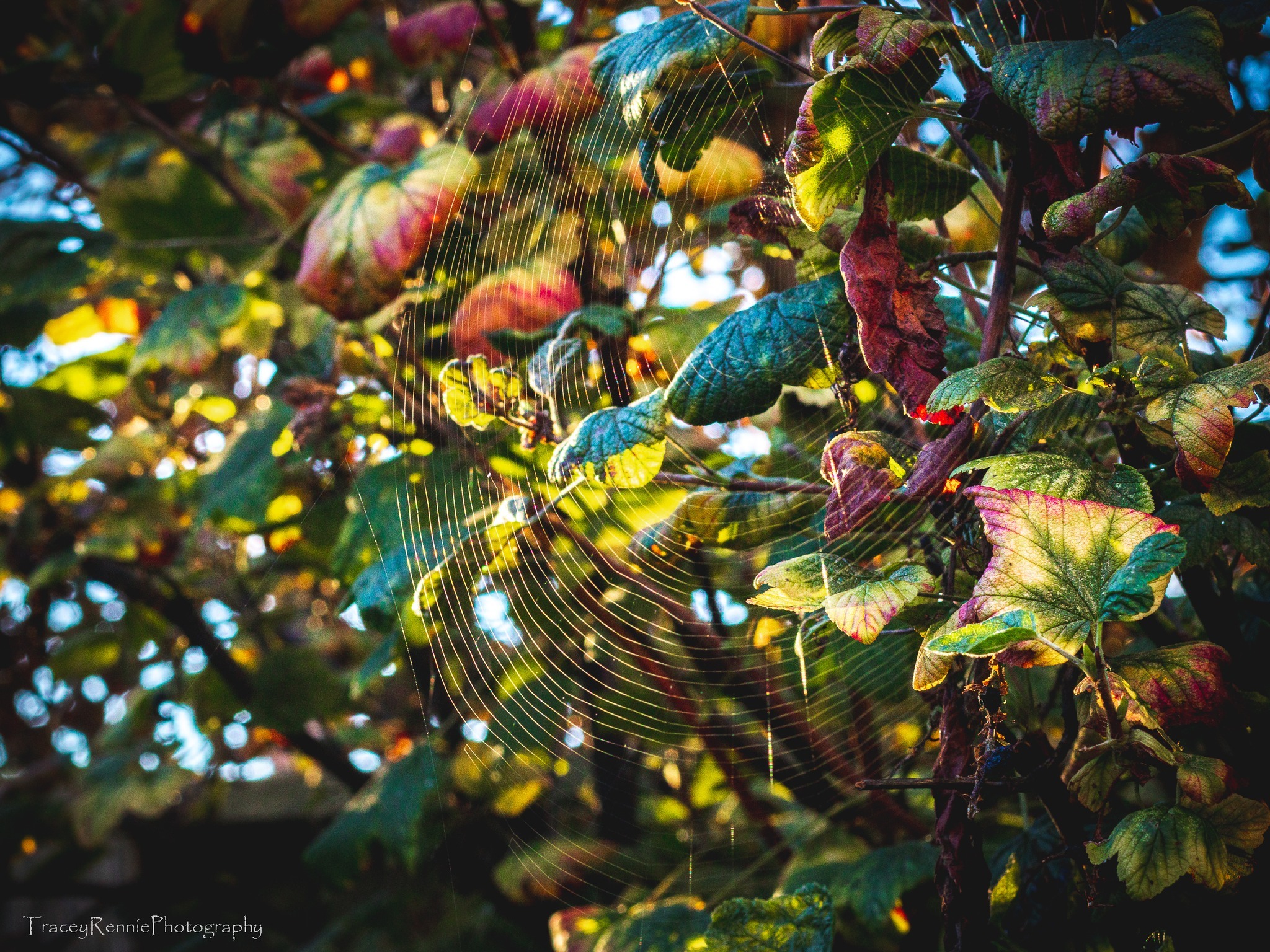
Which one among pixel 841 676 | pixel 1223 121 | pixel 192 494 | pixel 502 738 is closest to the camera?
pixel 1223 121

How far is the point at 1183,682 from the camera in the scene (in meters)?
0.38

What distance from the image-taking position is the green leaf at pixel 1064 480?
39 centimetres

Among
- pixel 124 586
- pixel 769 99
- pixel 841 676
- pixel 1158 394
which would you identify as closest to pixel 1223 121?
pixel 1158 394

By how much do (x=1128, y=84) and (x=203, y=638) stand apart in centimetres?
139

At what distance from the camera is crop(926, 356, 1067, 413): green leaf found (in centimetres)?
39

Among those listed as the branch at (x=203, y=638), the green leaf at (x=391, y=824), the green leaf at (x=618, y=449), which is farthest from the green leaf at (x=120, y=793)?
the green leaf at (x=618, y=449)

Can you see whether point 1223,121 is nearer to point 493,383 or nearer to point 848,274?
point 848,274

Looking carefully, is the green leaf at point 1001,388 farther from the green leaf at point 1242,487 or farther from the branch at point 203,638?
the branch at point 203,638

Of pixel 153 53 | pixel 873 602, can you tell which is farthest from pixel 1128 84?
pixel 153 53

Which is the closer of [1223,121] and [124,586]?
[1223,121]

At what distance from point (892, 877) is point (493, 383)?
0.48 metres

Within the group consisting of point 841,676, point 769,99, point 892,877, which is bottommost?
point 892,877

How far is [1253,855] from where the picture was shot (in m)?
0.41

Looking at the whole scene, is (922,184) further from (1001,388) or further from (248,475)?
(248,475)
